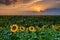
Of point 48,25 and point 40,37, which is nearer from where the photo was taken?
point 40,37

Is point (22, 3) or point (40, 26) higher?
point (22, 3)

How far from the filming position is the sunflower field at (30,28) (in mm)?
1613

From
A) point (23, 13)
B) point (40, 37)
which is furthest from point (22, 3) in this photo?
point (40, 37)

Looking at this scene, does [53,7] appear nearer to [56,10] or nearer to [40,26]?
[56,10]

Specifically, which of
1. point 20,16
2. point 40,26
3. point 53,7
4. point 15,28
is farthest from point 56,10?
point 15,28

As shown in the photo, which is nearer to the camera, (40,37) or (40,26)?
(40,37)

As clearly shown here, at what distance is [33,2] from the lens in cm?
184

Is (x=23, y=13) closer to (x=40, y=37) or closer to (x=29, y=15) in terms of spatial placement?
(x=29, y=15)

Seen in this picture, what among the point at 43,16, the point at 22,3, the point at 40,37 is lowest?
the point at 40,37

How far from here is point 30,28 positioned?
171 centimetres

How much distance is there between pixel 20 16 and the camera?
192 cm

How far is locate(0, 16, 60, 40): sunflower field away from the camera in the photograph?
161cm

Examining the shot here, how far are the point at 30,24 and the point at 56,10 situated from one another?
26 centimetres

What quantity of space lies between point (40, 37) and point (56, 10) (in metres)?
0.37
